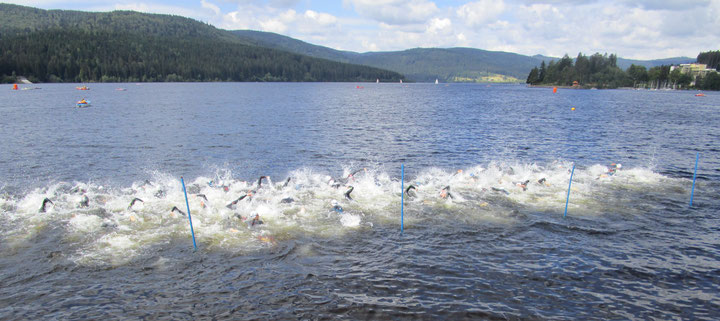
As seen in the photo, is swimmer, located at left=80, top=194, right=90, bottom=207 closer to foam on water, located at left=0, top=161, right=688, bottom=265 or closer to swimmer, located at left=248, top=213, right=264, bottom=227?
foam on water, located at left=0, top=161, right=688, bottom=265

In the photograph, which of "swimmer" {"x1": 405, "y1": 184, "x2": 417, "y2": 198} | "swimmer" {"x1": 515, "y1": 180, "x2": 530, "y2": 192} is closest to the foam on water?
"swimmer" {"x1": 515, "y1": 180, "x2": 530, "y2": 192}

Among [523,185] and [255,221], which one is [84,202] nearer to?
[255,221]

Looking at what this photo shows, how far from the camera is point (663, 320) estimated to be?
37.4 ft

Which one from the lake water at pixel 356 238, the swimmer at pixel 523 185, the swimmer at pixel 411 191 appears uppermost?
the swimmer at pixel 523 185

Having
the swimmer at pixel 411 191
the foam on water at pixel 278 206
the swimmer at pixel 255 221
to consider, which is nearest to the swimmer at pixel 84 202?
the foam on water at pixel 278 206

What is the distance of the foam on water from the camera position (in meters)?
16.6

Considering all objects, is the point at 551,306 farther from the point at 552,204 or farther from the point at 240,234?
the point at 240,234

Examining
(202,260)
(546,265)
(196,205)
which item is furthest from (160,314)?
(546,265)

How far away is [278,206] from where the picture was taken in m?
20.2

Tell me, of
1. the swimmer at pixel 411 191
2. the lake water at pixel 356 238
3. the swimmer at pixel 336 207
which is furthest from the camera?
the swimmer at pixel 411 191

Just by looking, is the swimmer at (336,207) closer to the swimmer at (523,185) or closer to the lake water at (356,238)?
the lake water at (356,238)

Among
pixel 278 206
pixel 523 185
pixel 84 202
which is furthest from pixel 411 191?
pixel 84 202

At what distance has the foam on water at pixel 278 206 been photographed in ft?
54.3

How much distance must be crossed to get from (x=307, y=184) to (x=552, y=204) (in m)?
14.2
